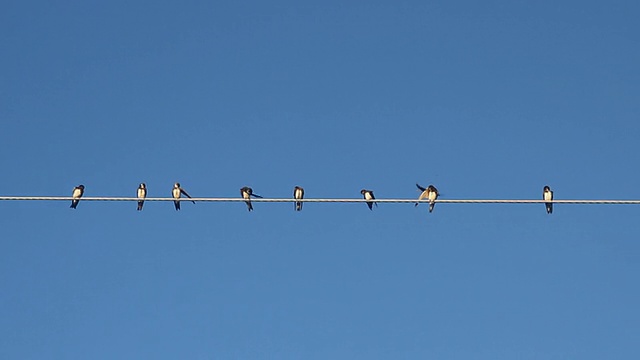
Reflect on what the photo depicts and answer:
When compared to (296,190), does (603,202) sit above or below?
below

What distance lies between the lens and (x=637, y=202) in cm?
2231

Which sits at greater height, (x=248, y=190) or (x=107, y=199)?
(x=248, y=190)

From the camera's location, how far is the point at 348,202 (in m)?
23.1

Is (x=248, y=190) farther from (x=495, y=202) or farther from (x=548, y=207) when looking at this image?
(x=495, y=202)

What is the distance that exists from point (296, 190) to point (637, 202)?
16.1 meters

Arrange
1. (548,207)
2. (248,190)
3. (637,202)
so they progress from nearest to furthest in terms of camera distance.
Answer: (637,202) → (548,207) → (248,190)

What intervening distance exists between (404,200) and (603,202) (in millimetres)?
3448

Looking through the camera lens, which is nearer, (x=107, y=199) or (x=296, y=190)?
(x=107, y=199)

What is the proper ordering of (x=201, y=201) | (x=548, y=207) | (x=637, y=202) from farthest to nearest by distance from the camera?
(x=548, y=207), (x=201, y=201), (x=637, y=202)

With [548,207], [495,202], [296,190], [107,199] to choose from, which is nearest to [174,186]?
[296,190]

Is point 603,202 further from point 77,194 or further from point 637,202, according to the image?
point 77,194

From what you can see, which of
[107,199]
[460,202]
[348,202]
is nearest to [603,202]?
[460,202]

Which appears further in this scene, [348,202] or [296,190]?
[296,190]

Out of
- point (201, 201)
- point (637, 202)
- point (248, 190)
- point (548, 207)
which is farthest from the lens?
point (248, 190)
